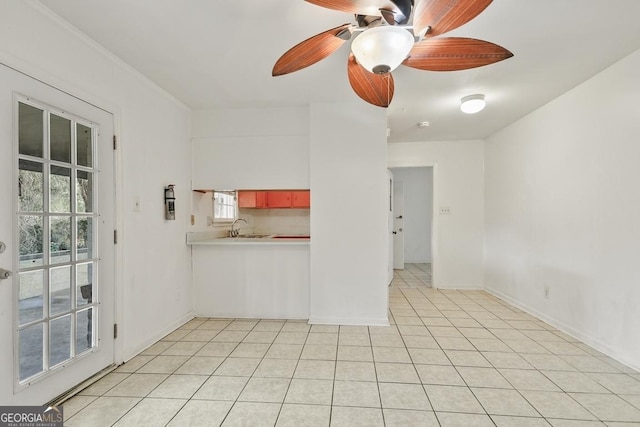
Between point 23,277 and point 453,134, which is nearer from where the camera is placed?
point 23,277

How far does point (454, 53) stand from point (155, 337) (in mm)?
3261

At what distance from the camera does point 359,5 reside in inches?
49.6

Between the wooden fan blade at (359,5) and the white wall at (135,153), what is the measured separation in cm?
172

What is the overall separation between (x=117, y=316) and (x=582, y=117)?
439 centimetres

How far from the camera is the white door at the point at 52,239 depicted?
155cm

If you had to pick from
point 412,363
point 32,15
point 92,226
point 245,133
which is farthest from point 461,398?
point 32,15

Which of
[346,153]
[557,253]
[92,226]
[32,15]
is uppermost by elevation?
[32,15]

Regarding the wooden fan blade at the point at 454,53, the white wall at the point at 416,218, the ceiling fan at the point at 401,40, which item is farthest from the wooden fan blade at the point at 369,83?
the white wall at the point at 416,218

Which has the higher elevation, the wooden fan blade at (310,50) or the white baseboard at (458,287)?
the wooden fan blade at (310,50)

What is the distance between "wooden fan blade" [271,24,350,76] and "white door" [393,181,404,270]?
15.3 feet

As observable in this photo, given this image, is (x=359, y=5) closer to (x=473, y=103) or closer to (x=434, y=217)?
(x=473, y=103)

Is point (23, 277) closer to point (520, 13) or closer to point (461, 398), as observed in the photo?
point (461, 398)

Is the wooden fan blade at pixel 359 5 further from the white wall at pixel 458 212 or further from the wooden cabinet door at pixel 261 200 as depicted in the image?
the white wall at pixel 458 212

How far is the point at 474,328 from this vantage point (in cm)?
299
